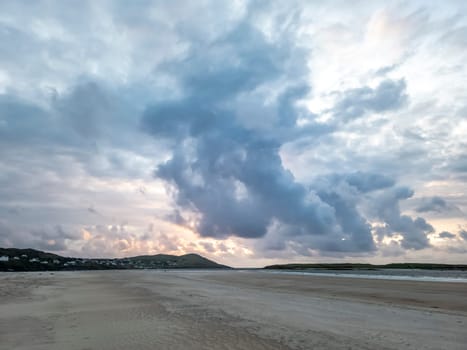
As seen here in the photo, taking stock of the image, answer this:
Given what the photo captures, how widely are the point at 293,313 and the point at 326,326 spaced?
14.0 ft

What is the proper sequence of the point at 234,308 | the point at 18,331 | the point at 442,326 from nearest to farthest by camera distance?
the point at 18,331, the point at 442,326, the point at 234,308

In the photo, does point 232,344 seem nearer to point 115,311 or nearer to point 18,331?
point 18,331

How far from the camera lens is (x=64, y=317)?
18.2 m

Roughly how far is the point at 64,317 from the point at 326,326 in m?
12.7

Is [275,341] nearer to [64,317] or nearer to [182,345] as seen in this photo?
[182,345]

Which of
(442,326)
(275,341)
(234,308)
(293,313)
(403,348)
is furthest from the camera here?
(234,308)

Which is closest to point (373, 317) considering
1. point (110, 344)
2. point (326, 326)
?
point (326, 326)

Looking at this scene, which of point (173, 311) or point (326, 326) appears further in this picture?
point (173, 311)

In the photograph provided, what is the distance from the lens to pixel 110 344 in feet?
39.5

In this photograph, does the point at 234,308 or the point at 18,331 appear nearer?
the point at 18,331

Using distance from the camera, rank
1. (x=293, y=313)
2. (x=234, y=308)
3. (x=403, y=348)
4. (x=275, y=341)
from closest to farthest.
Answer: (x=403, y=348)
(x=275, y=341)
(x=293, y=313)
(x=234, y=308)

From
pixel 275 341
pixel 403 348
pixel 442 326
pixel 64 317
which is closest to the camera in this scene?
pixel 403 348

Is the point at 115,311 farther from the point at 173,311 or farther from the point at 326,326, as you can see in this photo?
the point at 326,326

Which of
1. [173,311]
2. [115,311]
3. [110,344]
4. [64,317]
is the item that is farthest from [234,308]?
[110,344]
